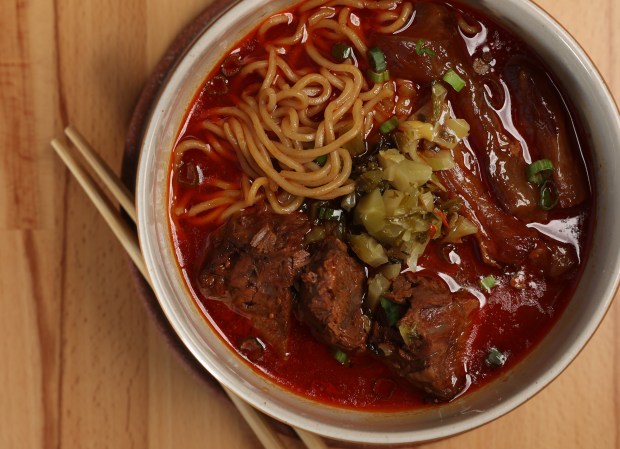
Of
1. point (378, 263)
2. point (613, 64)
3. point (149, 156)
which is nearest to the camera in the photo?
point (149, 156)

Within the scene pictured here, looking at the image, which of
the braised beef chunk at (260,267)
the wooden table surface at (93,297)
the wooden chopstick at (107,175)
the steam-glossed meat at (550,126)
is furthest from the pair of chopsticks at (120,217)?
the steam-glossed meat at (550,126)

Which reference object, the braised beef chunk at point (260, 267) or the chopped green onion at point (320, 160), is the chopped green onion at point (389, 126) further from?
the braised beef chunk at point (260, 267)

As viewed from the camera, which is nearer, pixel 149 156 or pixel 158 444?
pixel 149 156

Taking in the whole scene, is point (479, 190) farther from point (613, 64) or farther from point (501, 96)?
point (613, 64)

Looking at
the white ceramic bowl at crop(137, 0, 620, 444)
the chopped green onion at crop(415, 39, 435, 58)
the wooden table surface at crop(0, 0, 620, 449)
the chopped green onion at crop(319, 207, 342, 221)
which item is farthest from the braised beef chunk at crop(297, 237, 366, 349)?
the chopped green onion at crop(415, 39, 435, 58)

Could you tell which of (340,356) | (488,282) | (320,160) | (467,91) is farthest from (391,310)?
(467,91)

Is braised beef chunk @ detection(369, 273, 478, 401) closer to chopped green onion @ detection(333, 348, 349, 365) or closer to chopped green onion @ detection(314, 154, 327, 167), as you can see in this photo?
chopped green onion @ detection(333, 348, 349, 365)

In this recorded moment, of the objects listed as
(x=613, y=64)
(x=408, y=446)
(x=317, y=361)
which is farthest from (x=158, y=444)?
(x=613, y=64)

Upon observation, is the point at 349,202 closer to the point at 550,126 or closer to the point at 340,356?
the point at 340,356
